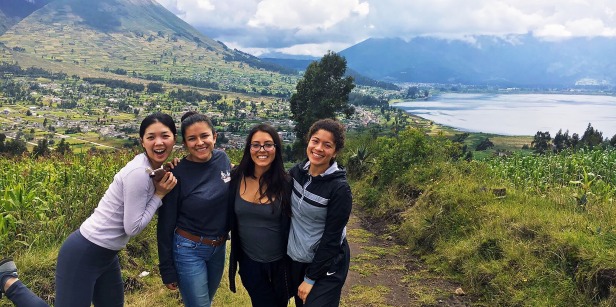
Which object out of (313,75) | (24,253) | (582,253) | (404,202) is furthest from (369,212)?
(313,75)

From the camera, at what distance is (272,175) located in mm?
2287

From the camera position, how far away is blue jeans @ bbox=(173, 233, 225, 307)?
7.36 ft

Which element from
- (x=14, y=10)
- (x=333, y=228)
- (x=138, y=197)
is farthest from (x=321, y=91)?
(x=14, y=10)

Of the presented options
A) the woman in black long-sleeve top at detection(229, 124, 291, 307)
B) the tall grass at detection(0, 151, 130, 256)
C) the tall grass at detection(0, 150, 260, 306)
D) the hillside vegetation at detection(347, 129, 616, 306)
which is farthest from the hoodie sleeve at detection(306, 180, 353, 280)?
the tall grass at detection(0, 151, 130, 256)

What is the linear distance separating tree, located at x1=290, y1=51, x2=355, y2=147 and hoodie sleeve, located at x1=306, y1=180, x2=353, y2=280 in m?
19.2

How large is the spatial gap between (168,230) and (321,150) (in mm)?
952

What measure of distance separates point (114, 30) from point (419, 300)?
192537 mm

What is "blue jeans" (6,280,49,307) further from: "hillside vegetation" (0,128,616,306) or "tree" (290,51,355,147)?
"tree" (290,51,355,147)

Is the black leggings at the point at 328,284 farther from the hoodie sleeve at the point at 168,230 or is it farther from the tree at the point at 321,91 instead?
the tree at the point at 321,91

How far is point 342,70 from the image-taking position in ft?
73.6

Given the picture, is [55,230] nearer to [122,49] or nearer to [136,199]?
[136,199]

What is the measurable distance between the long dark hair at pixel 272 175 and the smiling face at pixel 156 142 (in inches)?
15.9

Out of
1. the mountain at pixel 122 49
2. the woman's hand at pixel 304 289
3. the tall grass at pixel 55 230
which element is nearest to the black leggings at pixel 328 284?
the woman's hand at pixel 304 289

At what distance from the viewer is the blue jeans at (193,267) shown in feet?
7.36
